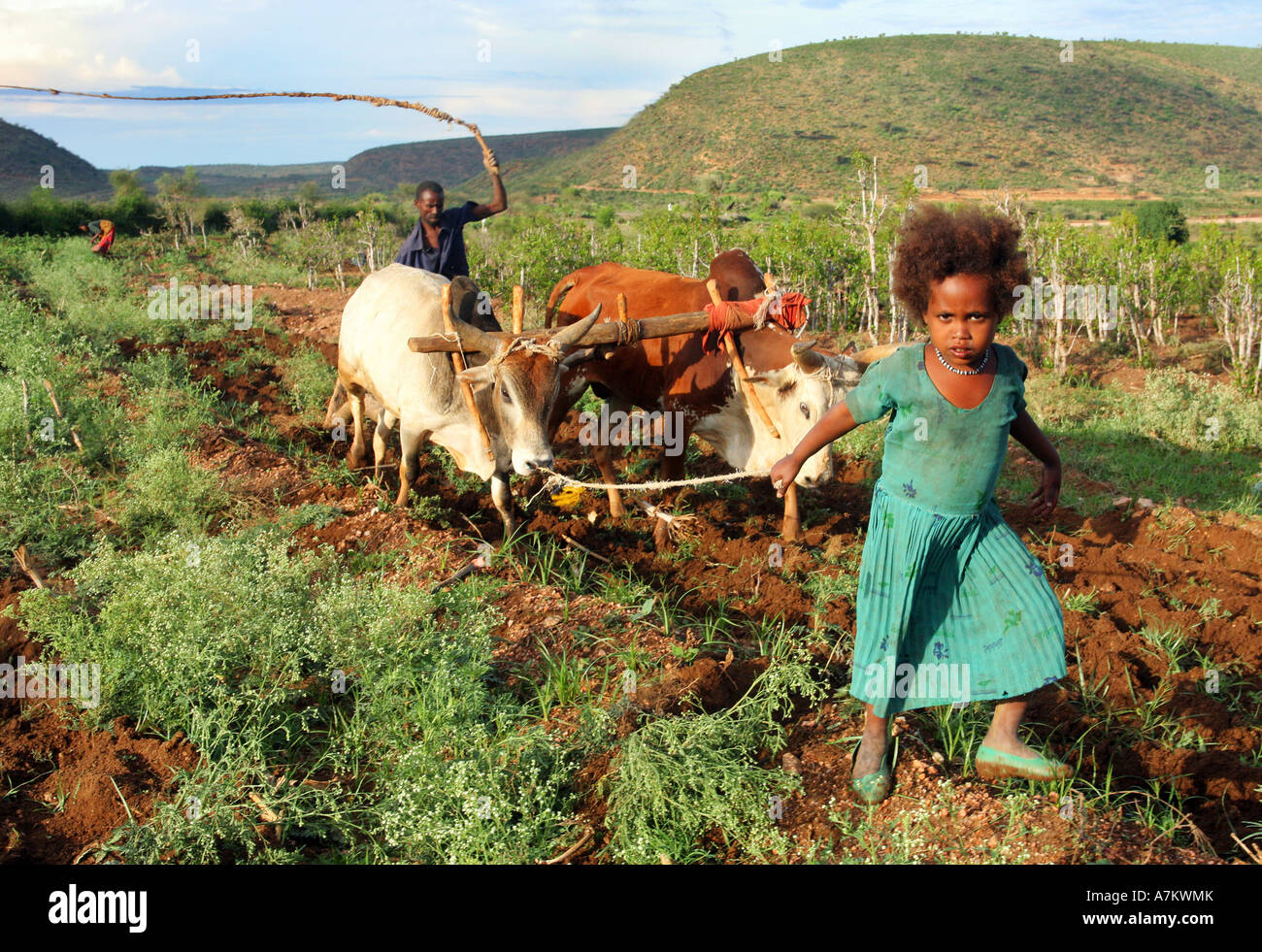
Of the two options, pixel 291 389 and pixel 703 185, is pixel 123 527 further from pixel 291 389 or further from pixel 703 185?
pixel 703 185

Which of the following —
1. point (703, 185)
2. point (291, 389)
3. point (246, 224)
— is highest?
point (703, 185)

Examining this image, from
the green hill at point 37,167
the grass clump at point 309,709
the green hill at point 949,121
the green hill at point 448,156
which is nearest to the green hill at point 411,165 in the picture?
the green hill at point 448,156

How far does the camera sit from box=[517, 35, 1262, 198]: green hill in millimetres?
50219

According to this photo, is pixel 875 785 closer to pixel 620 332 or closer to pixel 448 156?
pixel 620 332

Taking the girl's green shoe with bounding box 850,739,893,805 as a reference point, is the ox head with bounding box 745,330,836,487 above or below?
above

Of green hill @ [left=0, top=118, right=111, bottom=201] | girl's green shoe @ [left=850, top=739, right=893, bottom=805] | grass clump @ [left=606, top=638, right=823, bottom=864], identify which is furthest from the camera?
green hill @ [left=0, top=118, right=111, bottom=201]

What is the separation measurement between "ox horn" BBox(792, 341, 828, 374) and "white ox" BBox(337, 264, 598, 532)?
4.17ft

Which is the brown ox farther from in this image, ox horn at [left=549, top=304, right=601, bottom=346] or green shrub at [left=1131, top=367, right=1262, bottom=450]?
green shrub at [left=1131, top=367, right=1262, bottom=450]

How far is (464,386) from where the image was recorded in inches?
223

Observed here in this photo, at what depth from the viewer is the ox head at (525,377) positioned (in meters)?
5.46

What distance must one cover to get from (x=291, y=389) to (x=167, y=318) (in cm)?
369

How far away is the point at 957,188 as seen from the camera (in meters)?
43.9

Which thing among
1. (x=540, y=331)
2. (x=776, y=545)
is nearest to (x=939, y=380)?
(x=776, y=545)

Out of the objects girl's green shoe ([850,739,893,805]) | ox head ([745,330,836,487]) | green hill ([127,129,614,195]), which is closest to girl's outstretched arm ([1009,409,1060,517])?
girl's green shoe ([850,739,893,805])
